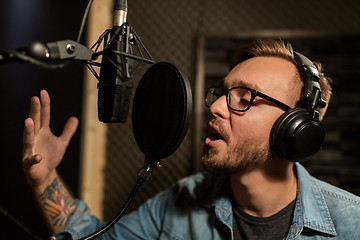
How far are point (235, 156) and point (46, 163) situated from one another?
633 mm

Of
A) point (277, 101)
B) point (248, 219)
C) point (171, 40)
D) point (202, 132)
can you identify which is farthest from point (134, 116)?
point (171, 40)

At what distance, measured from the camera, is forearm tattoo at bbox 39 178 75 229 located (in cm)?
101

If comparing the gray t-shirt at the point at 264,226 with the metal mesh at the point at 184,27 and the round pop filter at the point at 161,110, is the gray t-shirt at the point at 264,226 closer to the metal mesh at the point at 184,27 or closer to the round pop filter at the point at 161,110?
the round pop filter at the point at 161,110

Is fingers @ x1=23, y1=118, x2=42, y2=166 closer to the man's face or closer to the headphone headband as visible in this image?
the man's face

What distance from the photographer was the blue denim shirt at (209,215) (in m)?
0.97

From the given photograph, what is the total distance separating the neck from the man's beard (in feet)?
0.24

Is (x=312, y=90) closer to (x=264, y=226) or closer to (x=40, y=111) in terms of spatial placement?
(x=264, y=226)

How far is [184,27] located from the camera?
6.98ft

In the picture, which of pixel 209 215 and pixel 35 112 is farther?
pixel 209 215

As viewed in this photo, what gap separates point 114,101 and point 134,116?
0.18 m

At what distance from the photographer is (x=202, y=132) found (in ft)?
6.79

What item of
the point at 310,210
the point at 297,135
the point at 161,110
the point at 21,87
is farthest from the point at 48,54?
the point at 310,210

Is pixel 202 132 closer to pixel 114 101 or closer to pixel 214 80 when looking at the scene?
pixel 214 80

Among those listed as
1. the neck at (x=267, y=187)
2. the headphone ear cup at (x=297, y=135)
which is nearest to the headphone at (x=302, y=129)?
the headphone ear cup at (x=297, y=135)
